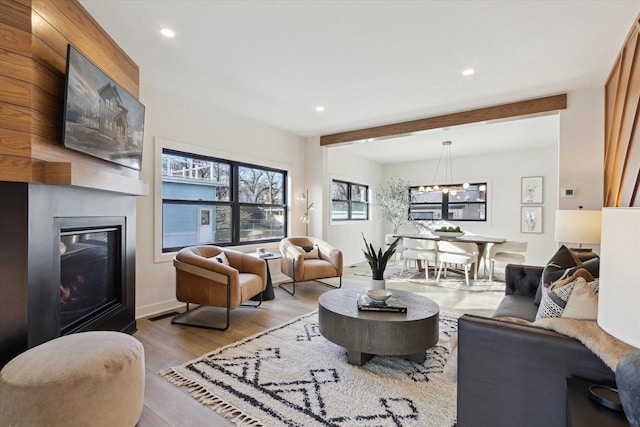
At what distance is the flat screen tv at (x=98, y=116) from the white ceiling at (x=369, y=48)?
1.65 ft

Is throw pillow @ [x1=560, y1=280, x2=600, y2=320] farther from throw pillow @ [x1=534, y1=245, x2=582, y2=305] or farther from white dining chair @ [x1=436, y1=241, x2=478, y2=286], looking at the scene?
white dining chair @ [x1=436, y1=241, x2=478, y2=286]

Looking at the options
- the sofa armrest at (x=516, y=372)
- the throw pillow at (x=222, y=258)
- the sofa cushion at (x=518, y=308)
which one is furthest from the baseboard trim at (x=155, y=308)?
the sofa cushion at (x=518, y=308)

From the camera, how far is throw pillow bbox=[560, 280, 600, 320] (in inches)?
57.4

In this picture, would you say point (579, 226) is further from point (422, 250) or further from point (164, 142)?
point (164, 142)

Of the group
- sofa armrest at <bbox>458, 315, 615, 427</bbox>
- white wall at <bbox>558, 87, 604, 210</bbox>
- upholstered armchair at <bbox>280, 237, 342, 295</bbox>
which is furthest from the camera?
upholstered armchair at <bbox>280, 237, 342, 295</bbox>

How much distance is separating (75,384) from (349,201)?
250 inches

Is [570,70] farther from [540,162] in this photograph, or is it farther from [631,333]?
[540,162]

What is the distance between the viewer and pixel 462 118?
4.30m

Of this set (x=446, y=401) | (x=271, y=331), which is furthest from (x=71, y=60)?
(x=446, y=401)

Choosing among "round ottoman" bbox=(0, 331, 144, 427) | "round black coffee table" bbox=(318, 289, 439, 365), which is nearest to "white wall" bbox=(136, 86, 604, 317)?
"round ottoman" bbox=(0, 331, 144, 427)

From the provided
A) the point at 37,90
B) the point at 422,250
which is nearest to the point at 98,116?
the point at 37,90

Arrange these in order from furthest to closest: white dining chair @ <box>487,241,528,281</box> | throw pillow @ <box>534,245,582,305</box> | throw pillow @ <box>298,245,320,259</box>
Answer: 1. white dining chair @ <box>487,241,528,281</box>
2. throw pillow @ <box>298,245,320,259</box>
3. throw pillow @ <box>534,245,582,305</box>

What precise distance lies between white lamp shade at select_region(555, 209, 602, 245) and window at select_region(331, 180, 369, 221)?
4246 millimetres

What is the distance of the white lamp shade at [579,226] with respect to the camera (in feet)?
9.86
